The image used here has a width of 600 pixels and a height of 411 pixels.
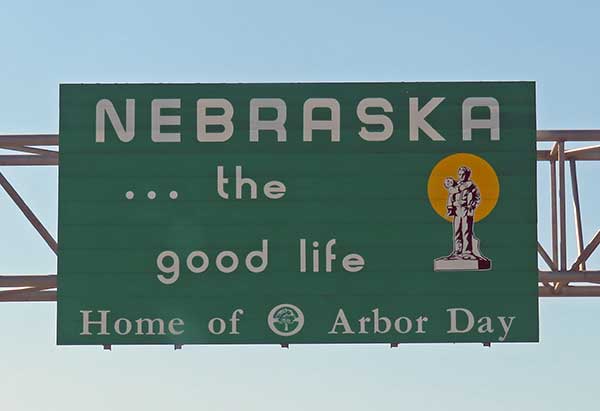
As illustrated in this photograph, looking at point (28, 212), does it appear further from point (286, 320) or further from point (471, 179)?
point (471, 179)

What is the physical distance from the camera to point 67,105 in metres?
24.5

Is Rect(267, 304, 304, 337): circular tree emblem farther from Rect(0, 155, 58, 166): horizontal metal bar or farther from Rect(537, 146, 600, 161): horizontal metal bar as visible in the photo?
Rect(537, 146, 600, 161): horizontal metal bar

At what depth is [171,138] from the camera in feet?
80.2

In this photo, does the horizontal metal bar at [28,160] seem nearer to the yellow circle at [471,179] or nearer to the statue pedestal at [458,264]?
the yellow circle at [471,179]

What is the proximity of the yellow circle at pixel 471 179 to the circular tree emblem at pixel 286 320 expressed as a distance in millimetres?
2440

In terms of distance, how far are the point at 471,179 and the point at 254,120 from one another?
3156 millimetres

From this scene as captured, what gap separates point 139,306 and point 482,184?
509cm

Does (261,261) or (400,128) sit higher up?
(400,128)

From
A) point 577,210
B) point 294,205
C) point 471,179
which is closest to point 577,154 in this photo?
point 577,210

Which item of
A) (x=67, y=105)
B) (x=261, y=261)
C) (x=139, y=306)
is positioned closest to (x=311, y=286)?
(x=261, y=261)

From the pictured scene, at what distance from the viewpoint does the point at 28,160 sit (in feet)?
84.5

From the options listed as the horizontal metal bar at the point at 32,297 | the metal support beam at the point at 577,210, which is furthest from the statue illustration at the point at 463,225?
the horizontal metal bar at the point at 32,297

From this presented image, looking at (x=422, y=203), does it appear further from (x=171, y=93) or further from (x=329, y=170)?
(x=171, y=93)

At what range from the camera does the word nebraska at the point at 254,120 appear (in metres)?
24.4
